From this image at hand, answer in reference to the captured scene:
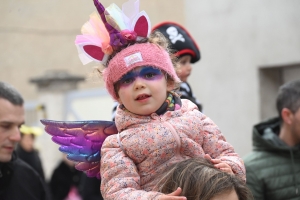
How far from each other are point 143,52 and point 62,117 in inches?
484

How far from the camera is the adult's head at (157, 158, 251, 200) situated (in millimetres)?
2609

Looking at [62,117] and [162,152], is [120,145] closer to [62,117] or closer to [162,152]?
[162,152]

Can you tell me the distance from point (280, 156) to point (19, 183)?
1.93 m

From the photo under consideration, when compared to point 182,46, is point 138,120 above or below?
below

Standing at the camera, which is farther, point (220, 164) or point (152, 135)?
point (152, 135)

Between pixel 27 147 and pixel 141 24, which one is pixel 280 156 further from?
pixel 27 147

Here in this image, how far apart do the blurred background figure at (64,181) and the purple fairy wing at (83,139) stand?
6936 millimetres

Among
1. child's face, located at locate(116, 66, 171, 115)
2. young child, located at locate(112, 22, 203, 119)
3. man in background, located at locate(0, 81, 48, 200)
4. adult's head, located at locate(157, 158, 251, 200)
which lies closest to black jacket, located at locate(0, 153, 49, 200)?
man in background, located at locate(0, 81, 48, 200)

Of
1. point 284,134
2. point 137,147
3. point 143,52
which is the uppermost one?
point 143,52

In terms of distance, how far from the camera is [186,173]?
2680 mm

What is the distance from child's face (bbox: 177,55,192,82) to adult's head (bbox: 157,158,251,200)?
1.68 meters

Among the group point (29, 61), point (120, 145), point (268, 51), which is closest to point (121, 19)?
point (120, 145)

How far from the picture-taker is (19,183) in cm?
486

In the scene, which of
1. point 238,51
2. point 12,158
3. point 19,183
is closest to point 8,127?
point 12,158
